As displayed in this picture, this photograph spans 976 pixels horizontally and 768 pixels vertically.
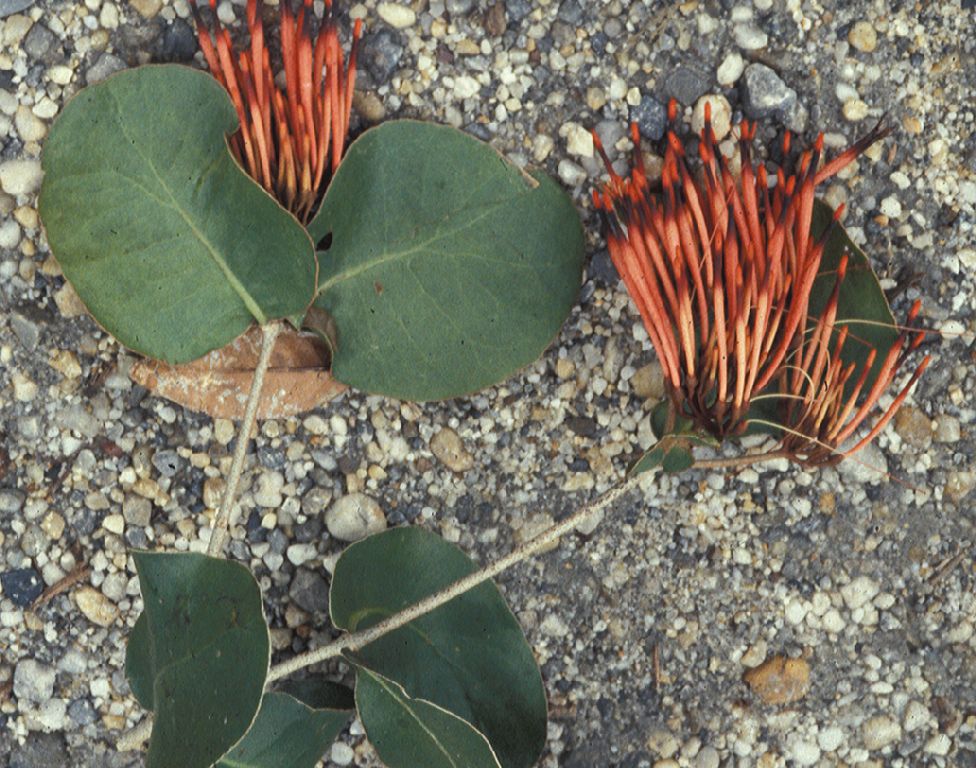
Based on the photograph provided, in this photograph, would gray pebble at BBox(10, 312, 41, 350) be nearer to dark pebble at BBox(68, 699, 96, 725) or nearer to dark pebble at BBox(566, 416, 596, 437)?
dark pebble at BBox(68, 699, 96, 725)

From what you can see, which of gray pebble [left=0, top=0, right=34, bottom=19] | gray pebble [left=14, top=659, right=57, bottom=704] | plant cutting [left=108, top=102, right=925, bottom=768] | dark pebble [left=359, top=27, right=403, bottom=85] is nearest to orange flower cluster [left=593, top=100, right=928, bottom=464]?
plant cutting [left=108, top=102, right=925, bottom=768]

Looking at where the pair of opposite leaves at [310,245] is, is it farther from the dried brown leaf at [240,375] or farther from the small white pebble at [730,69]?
the small white pebble at [730,69]

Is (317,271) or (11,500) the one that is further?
(11,500)

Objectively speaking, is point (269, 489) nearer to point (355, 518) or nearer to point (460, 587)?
point (355, 518)

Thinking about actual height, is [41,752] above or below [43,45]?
below

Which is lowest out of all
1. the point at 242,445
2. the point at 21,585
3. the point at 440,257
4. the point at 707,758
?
the point at 707,758

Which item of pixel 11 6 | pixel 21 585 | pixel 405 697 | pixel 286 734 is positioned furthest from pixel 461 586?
pixel 11 6
